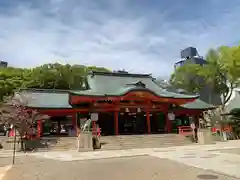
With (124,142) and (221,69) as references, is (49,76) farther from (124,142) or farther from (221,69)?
(221,69)

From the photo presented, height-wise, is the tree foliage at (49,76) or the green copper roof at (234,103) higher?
the tree foliage at (49,76)

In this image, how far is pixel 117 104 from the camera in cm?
2355

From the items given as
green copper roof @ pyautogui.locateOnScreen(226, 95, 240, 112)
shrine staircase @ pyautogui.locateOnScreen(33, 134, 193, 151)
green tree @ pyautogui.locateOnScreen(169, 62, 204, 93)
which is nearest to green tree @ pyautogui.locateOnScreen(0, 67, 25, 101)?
shrine staircase @ pyautogui.locateOnScreen(33, 134, 193, 151)

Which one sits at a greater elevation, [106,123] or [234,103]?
[234,103]

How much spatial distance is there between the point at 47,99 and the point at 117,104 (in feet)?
28.1

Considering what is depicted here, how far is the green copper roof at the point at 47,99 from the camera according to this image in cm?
2361

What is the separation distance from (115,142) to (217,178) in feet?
43.7

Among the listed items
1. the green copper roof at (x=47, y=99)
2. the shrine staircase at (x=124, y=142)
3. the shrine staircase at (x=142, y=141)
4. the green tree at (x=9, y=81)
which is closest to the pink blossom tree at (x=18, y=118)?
the shrine staircase at (x=124, y=142)

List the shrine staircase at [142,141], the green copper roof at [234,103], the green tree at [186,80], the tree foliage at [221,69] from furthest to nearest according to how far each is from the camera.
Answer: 1. the green copper roof at [234,103]
2. the green tree at [186,80]
3. the tree foliage at [221,69]
4. the shrine staircase at [142,141]

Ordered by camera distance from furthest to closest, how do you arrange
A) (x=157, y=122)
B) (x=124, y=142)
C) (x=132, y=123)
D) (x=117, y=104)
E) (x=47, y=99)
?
(x=157, y=122), (x=132, y=123), (x=47, y=99), (x=117, y=104), (x=124, y=142)

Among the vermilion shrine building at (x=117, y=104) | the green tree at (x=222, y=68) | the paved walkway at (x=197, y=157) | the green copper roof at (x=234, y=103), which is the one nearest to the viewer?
the paved walkway at (x=197, y=157)

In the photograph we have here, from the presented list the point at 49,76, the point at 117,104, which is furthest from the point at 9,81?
the point at 117,104

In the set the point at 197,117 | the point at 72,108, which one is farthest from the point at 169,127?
the point at 72,108

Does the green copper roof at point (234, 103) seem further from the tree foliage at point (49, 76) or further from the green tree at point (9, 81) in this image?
the green tree at point (9, 81)
